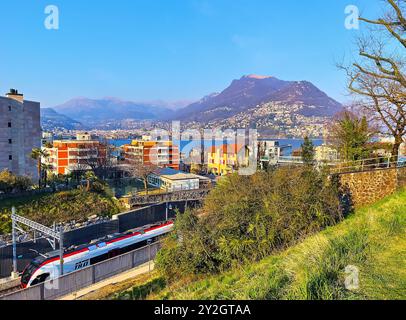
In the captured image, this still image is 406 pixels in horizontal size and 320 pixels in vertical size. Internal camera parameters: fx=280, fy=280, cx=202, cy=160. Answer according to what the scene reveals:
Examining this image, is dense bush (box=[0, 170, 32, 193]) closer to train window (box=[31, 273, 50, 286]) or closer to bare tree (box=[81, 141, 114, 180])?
train window (box=[31, 273, 50, 286])

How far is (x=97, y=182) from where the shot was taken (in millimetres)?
26469

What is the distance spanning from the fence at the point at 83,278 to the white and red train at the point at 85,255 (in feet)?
5.80

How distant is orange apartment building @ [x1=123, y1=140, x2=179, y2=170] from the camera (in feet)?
155

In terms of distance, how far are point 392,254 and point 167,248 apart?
4.80 metres

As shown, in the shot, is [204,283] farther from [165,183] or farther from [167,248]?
[165,183]

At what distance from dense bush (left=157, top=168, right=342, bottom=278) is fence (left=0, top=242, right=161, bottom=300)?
3911 millimetres

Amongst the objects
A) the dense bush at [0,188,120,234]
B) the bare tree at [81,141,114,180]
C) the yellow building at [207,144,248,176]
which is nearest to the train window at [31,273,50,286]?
the dense bush at [0,188,120,234]

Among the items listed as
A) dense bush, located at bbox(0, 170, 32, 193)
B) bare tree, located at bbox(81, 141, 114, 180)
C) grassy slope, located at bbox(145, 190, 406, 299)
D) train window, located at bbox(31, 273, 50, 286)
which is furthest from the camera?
bare tree, located at bbox(81, 141, 114, 180)

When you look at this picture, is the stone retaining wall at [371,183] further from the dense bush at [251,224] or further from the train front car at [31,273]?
the train front car at [31,273]

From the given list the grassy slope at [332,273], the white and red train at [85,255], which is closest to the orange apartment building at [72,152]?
the white and red train at [85,255]

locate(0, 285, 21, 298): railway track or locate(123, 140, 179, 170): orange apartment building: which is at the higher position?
locate(123, 140, 179, 170): orange apartment building

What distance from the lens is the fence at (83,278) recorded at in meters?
8.22

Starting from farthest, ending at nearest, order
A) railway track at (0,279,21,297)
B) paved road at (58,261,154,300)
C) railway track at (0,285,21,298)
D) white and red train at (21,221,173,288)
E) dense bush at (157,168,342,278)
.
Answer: railway track at (0,279,21,297), railway track at (0,285,21,298), white and red train at (21,221,173,288), paved road at (58,261,154,300), dense bush at (157,168,342,278)
